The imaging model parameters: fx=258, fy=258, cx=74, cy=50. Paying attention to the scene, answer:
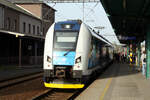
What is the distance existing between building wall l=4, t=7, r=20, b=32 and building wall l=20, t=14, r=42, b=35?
168 centimetres

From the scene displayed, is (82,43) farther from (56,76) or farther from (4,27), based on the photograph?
(4,27)

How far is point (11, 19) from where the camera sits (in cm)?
3544

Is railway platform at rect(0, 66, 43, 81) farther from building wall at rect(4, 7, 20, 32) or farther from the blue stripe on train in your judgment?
building wall at rect(4, 7, 20, 32)

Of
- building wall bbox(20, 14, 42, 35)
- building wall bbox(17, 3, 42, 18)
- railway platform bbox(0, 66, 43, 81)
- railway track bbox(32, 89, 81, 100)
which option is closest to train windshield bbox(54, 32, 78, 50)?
railway track bbox(32, 89, 81, 100)

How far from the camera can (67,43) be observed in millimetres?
11047

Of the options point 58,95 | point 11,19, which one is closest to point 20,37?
point 11,19

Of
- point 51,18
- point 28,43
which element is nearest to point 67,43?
point 28,43

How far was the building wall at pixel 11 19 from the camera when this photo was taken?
112ft

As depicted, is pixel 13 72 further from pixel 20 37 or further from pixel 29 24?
pixel 29 24

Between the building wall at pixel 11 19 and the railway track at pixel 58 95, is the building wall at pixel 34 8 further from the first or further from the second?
the railway track at pixel 58 95

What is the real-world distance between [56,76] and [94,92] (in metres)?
1.73

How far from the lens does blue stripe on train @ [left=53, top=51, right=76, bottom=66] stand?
34.7ft

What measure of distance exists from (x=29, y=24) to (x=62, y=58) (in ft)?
107

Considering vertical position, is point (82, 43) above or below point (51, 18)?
below
